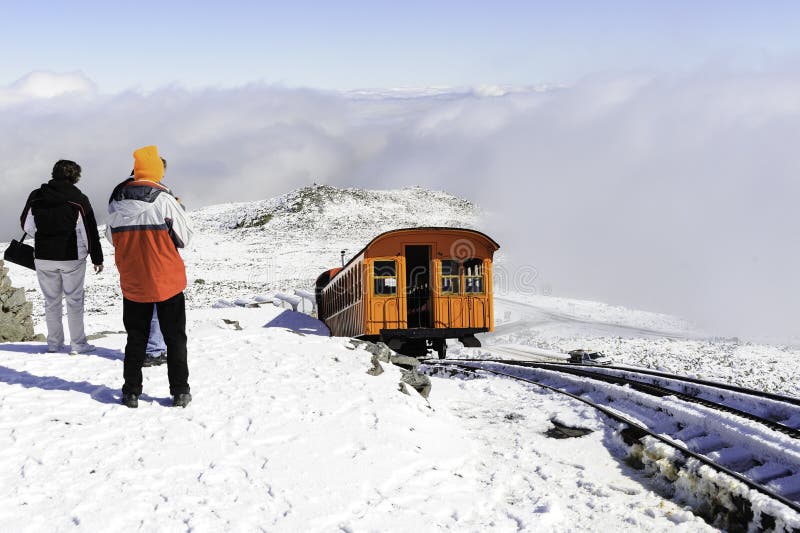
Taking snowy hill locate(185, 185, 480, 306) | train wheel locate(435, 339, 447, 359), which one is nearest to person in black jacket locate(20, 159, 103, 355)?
train wheel locate(435, 339, 447, 359)

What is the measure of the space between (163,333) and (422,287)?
11315mm

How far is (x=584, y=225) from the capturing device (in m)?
79.5

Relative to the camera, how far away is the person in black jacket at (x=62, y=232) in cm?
735

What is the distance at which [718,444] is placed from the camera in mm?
7035

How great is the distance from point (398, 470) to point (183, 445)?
6.05ft

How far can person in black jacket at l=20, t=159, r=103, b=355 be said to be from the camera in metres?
7.35

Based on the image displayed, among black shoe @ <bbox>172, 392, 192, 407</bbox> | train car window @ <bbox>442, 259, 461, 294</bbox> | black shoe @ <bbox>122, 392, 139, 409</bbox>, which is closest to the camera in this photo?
black shoe @ <bbox>122, 392, 139, 409</bbox>

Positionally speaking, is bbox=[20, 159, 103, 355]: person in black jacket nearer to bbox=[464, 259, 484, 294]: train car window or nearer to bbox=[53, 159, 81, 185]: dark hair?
bbox=[53, 159, 81, 185]: dark hair

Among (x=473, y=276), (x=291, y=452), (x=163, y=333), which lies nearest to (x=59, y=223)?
(x=163, y=333)

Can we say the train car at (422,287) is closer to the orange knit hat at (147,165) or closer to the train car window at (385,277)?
the train car window at (385,277)

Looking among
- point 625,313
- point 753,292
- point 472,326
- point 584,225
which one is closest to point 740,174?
point 584,225

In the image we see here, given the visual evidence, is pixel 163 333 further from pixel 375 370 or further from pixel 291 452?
pixel 375 370

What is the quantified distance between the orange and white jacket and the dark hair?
1925mm

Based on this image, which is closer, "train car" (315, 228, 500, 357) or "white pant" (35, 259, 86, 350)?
"white pant" (35, 259, 86, 350)
